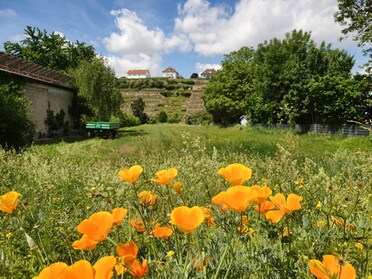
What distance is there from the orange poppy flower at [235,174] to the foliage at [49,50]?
35.2 meters

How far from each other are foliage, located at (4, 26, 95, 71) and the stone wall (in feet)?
35.7

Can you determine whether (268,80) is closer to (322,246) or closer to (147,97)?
(322,246)

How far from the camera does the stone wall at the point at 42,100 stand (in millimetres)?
17812

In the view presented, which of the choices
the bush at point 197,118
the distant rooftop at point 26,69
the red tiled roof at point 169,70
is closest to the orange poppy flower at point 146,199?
the distant rooftop at point 26,69

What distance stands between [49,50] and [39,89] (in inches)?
708

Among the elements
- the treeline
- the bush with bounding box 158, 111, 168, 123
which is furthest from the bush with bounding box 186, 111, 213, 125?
the treeline

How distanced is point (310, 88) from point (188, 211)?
67.4 ft

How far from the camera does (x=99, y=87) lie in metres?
21.6

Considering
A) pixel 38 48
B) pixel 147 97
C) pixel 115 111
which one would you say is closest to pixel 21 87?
pixel 115 111

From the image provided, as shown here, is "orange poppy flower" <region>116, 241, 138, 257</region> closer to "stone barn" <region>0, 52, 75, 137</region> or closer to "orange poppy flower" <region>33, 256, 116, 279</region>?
"orange poppy flower" <region>33, 256, 116, 279</region>

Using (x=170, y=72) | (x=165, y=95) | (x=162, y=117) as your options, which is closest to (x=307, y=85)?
(x=162, y=117)

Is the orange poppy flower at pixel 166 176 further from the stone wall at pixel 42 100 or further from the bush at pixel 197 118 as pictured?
the bush at pixel 197 118

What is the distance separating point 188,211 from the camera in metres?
0.76

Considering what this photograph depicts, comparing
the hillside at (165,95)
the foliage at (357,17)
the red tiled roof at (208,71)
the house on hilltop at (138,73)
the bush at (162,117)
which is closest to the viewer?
the foliage at (357,17)
